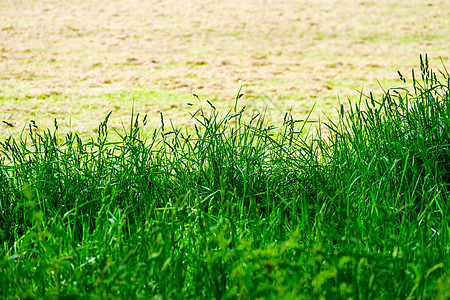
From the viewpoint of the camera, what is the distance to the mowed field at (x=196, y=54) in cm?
568

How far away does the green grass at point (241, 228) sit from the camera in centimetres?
170

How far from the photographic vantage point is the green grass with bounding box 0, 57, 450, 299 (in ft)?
5.57

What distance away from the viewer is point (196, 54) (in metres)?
7.78

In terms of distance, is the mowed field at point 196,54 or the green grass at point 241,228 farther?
the mowed field at point 196,54

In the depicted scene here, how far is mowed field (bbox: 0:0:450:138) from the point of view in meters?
5.68

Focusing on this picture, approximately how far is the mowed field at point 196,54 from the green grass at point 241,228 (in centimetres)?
145

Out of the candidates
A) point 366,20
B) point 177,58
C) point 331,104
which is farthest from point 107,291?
point 366,20

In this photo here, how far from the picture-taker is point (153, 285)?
5.71ft

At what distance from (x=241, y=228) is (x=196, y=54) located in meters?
5.84

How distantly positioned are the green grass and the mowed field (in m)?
1.45

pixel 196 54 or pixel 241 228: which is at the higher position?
pixel 196 54

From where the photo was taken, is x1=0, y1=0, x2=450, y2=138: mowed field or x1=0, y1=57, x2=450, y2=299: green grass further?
x1=0, y1=0, x2=450, y2=138: mowed field

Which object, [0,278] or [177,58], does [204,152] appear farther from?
[177,58]

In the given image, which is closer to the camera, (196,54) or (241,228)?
(241,228)
